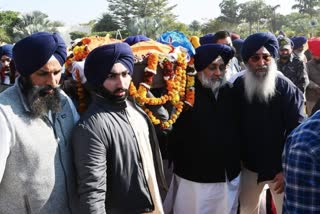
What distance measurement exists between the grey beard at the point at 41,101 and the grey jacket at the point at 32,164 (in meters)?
0.03

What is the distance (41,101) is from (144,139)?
2.21 ft

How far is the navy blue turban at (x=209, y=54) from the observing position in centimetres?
302

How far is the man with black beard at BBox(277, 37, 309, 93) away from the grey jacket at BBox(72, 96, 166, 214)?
13.6 ft

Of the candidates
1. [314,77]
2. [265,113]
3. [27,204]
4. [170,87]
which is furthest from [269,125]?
[314,77]

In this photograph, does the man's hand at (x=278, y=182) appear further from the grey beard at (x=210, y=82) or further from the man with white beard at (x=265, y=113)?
the grey beard at (x=210, y=82)

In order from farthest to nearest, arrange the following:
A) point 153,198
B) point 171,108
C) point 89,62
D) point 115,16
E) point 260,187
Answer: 1. point 115,16
2. point 260,187
3. point 171,108
4. point 153,198
5. point 89,62

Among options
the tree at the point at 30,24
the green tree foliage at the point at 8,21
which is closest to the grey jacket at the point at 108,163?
the tree at the point at 30,24

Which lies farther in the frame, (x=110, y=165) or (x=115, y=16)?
(x=115, y=16)

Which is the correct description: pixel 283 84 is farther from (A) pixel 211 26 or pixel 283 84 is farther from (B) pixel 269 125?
(A) pixel 211 26

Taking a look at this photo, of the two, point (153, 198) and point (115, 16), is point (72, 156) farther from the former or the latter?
point (115, 16)

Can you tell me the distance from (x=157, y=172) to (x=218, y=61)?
3.33 feet

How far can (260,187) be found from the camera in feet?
11.0

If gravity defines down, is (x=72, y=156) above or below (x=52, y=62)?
below

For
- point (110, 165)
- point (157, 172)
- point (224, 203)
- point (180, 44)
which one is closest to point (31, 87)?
point (110, 165)
